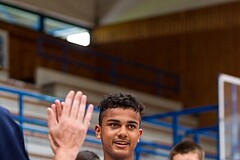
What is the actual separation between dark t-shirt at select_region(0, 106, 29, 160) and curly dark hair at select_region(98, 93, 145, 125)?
39.8 inches

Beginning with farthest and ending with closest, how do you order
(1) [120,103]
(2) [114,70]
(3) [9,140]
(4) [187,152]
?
1. (2) [114,70]
2. (4) [187,152]
3. (1) [120,103]
4. (3) [9,140]

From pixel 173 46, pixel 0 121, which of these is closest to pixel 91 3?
pixel 173 46

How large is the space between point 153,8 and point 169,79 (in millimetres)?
1740

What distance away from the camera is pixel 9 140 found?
1.87m

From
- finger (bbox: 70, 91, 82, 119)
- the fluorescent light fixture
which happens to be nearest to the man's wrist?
finger (bbox: 70, 91, 82, 119)

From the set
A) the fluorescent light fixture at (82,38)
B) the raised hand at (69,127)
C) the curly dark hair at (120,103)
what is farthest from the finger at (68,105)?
the fluorescent light fixture at (82,38)

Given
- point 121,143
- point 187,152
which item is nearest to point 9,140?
point 121,143

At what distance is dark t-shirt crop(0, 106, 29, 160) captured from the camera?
1.85 m

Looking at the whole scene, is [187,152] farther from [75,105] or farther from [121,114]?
[75,105]

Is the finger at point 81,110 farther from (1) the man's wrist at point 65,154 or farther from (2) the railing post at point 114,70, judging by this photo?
(2) the railing post at point 114,70

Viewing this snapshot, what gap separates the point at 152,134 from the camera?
40.3 ft

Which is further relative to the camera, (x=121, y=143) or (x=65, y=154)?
(x=121, y=143)

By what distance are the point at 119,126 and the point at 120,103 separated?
0.13 metres

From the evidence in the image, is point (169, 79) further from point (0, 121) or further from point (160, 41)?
point (0, 121)
